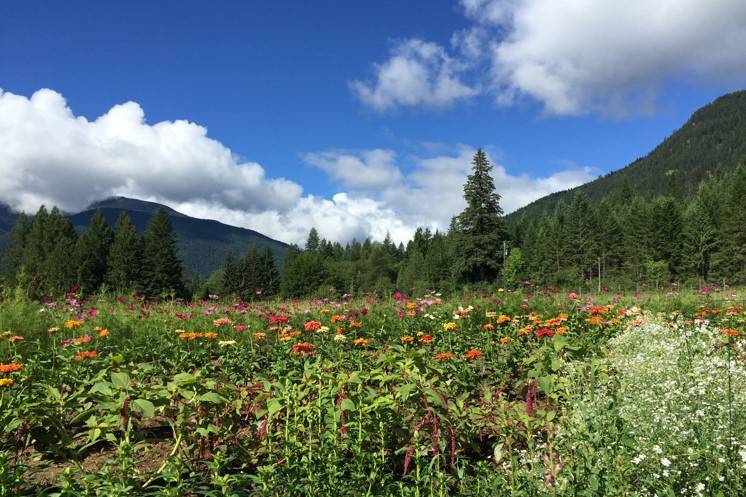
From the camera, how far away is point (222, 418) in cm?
303

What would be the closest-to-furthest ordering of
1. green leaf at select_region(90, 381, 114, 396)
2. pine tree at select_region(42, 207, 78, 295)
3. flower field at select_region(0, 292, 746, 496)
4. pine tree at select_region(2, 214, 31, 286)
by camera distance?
1. flower field at select_region(0, 292, 746, 496)
2. green leaf at select_region(90, 381, 114, 396)
3. pine tree at select_region(42, 207, 78, 295)
4. pine tree at select_region(2, 214, 31, 286)

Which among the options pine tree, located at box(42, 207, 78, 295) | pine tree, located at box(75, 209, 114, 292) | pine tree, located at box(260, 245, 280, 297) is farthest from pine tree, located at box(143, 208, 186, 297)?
pine tree, located at box(260, 245, 280, 297)

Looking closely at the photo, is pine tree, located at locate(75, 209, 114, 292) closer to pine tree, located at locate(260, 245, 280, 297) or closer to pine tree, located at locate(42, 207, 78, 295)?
pine tree, located at locate(42, 207, 78, 295)

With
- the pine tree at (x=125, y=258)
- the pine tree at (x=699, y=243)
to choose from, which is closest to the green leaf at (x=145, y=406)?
the pine tree at (x=125, y=258)

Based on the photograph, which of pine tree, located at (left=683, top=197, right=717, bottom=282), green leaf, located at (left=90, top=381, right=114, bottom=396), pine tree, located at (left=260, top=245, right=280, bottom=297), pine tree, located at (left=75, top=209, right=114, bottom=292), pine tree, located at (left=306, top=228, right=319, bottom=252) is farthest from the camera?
pine tree, located at (left=306, top=228, right=319, bottom=252)

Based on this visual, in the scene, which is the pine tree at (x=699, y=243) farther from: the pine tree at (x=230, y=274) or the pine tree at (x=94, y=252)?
the pine tree at (x=94, y=252)

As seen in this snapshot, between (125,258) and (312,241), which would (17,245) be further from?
(312,241)

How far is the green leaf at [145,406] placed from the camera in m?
2.59

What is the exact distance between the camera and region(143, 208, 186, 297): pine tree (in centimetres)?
5009

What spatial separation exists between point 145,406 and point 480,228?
131ft

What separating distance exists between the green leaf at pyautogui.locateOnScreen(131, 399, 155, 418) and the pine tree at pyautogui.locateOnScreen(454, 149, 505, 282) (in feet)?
Answer: 128

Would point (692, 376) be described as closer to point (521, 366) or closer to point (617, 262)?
point (521, 366)

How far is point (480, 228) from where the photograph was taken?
135ft

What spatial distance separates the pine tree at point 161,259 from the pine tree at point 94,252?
537 centimetres
